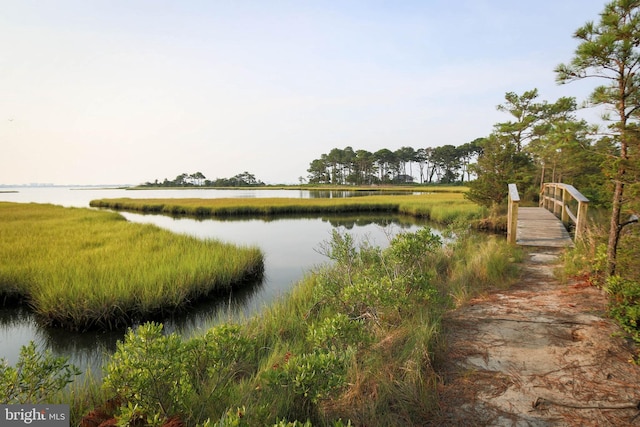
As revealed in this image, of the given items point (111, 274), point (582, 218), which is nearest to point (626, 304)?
point (582, 218)

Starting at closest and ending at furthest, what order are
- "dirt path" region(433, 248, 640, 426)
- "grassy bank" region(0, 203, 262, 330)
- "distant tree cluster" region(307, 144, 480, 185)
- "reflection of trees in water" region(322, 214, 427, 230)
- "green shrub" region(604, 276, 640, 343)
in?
"dirt path" region(433, 248, 640, 426)
"green shrub" region(604, 276, 640, 343)
"grassy bank" region(0, 203, 262, 330)
"reflection of trees in water" region(322, 214, 427, 230)
"distant tree cluster" region(307, 144, 480, 185)

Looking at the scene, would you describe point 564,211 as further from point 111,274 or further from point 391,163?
point 391,163

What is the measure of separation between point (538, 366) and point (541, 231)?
8.89 meters

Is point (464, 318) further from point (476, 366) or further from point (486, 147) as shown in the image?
point (486, 147)

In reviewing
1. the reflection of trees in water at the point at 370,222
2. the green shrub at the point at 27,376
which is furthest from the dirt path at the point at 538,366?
the reflection of trees in water at the point at 370,222

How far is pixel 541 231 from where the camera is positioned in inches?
407

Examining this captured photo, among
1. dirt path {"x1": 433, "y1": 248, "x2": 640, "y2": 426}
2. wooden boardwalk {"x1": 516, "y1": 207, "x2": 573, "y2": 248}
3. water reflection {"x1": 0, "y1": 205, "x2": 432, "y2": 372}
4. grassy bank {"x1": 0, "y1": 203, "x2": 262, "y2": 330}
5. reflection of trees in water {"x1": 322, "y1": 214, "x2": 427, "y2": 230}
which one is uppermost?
wooden boardwalk {"x1": 516, "y1": 207, "x2": 573, "y2": 248}

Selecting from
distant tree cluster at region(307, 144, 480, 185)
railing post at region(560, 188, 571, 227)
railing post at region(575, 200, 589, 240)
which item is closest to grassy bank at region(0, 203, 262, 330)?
railing post at region(575, 200, 589, 240)

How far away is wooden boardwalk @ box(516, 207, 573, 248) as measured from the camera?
29.1ft

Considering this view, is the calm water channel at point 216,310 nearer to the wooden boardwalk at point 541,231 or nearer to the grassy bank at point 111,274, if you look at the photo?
the grassy bank at point 111,274

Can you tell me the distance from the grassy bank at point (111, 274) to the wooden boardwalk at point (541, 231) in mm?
8843

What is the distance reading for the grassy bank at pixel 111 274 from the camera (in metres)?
6.40

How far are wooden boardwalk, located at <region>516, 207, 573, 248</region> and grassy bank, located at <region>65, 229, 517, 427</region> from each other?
5.63 meters

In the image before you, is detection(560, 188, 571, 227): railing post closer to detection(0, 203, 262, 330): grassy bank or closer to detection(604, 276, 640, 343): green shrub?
detection(604, 276, 640, 343): green shrub
